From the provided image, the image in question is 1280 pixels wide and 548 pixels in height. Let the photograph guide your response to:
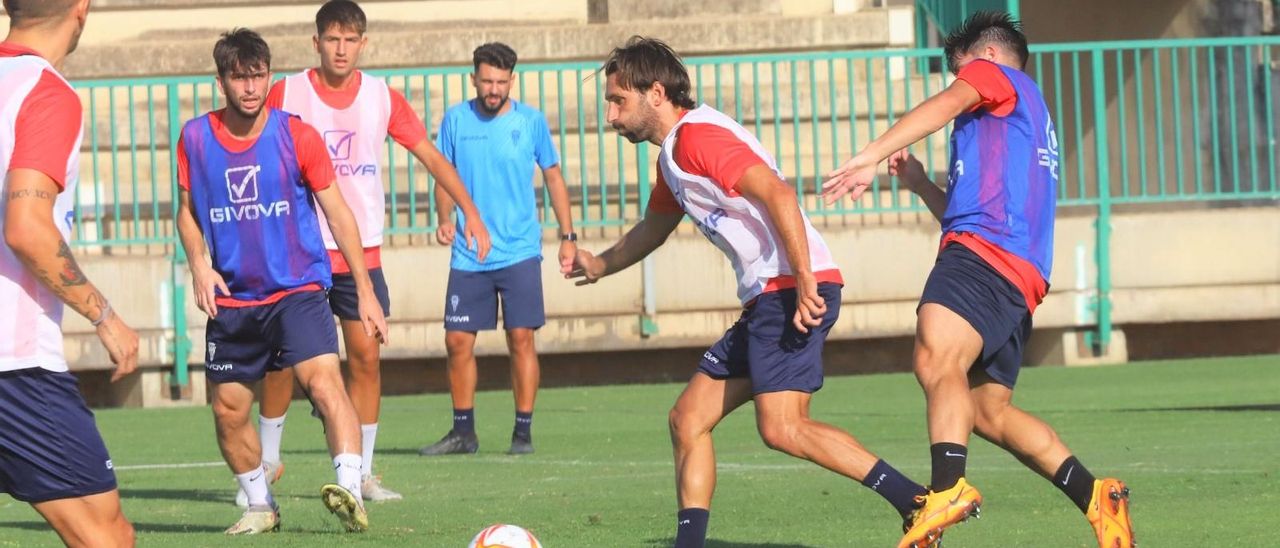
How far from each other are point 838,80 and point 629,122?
34.2 ft

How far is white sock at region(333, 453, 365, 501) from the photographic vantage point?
310 inches

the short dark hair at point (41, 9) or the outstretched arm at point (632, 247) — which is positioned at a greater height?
the short dark hair at point (41, 9)

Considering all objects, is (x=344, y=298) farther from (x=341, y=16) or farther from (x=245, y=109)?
(x=245, y=109)

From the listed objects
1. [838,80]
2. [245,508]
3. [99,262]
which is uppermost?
[838,80]

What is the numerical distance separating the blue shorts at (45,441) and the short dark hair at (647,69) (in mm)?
2273

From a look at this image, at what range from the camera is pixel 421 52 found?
18.3 metres

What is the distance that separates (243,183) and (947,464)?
10.6ft

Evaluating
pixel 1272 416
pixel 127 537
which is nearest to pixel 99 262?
pixel 1272 416

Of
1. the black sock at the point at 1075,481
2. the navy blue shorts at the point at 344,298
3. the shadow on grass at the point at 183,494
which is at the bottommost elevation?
the shadow on grass at the point at 183,494

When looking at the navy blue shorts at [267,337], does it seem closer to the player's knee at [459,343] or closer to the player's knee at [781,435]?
the player's knee at [781,435]

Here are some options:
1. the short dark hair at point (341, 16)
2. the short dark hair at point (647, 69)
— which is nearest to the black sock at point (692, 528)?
the short dark hair at point (647, 69)

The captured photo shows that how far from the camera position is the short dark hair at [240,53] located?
26.6 ft

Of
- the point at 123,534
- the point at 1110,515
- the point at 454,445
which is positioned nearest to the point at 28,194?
the point at 123,534

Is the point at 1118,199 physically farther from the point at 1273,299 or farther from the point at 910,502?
the point at 910,502
